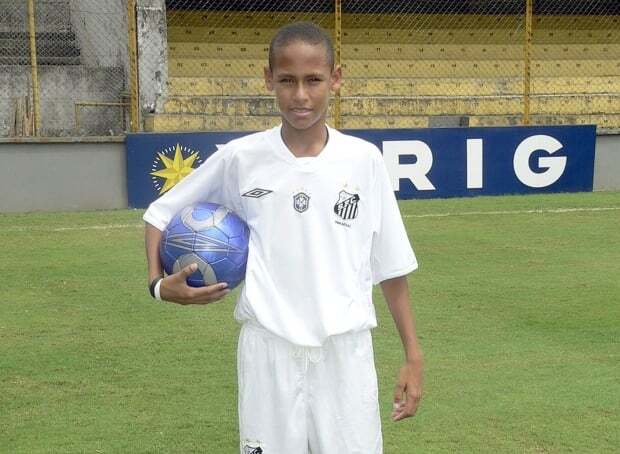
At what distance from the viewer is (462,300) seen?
8.83 m

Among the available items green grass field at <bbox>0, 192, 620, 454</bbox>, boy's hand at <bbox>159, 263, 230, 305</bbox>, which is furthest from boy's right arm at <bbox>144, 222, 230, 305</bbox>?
green grass field at <bbox>0, 192, 620, 454</bbox>

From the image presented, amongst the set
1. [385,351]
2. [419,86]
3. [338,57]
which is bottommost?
[385,351]

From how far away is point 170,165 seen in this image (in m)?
14.4

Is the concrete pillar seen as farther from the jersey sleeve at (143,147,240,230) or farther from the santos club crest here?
the santos club crest

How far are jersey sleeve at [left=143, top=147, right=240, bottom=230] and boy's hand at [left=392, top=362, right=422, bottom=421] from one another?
29.8 inches

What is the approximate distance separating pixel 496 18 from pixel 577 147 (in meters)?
7.65

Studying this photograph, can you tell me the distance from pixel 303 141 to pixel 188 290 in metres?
0.58

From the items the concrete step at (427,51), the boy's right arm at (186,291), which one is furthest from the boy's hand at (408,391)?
the concrete step at (427,51)

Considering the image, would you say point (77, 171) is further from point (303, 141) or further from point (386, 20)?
point (303, 141)

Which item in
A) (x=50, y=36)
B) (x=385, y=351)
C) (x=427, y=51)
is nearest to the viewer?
(x=385, y=351)

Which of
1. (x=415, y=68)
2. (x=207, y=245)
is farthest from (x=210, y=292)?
(x=415, y=68)

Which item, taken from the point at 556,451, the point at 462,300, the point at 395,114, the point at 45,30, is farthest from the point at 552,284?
the point at 45,30

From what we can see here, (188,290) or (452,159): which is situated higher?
(452,159)

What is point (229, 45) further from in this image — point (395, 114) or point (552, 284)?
point (552, 284)
